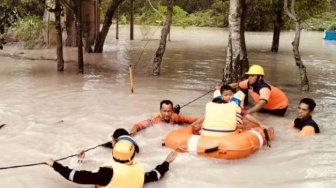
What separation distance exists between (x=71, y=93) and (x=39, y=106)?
4.94 feet

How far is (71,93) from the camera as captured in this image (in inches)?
428

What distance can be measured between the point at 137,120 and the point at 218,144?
2593 millimetres

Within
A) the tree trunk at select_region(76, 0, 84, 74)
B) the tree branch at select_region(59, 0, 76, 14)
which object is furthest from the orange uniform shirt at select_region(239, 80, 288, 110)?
the tree branch at select_region(59, 0, 76, 14)

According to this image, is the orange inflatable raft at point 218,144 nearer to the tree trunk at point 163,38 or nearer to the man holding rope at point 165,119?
the man holding rope at point 165,119

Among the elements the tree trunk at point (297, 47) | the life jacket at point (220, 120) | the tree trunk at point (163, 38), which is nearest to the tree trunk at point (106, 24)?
the tree trunk at point (163, 38)

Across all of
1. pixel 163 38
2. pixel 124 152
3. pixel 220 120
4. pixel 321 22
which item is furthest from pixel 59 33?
pixel 321 22

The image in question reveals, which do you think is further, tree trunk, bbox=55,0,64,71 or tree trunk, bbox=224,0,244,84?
tree trunk, bbox=55,0,64,71

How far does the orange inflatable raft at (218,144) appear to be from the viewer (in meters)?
6.25

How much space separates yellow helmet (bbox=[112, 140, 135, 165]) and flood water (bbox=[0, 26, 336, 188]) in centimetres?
90

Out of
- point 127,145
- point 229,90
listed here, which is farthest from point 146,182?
point 229,90

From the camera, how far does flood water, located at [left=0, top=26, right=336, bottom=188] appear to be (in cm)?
586

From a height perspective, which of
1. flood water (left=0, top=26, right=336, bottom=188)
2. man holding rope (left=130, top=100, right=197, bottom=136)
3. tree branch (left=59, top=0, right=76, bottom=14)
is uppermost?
tree branch (left=59, top=0, right=76, bottom=14)

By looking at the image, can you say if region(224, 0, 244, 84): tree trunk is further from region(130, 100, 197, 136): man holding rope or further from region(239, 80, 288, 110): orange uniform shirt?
region(130, 100, 197, 136): man holding rope

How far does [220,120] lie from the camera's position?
21.6 feet
